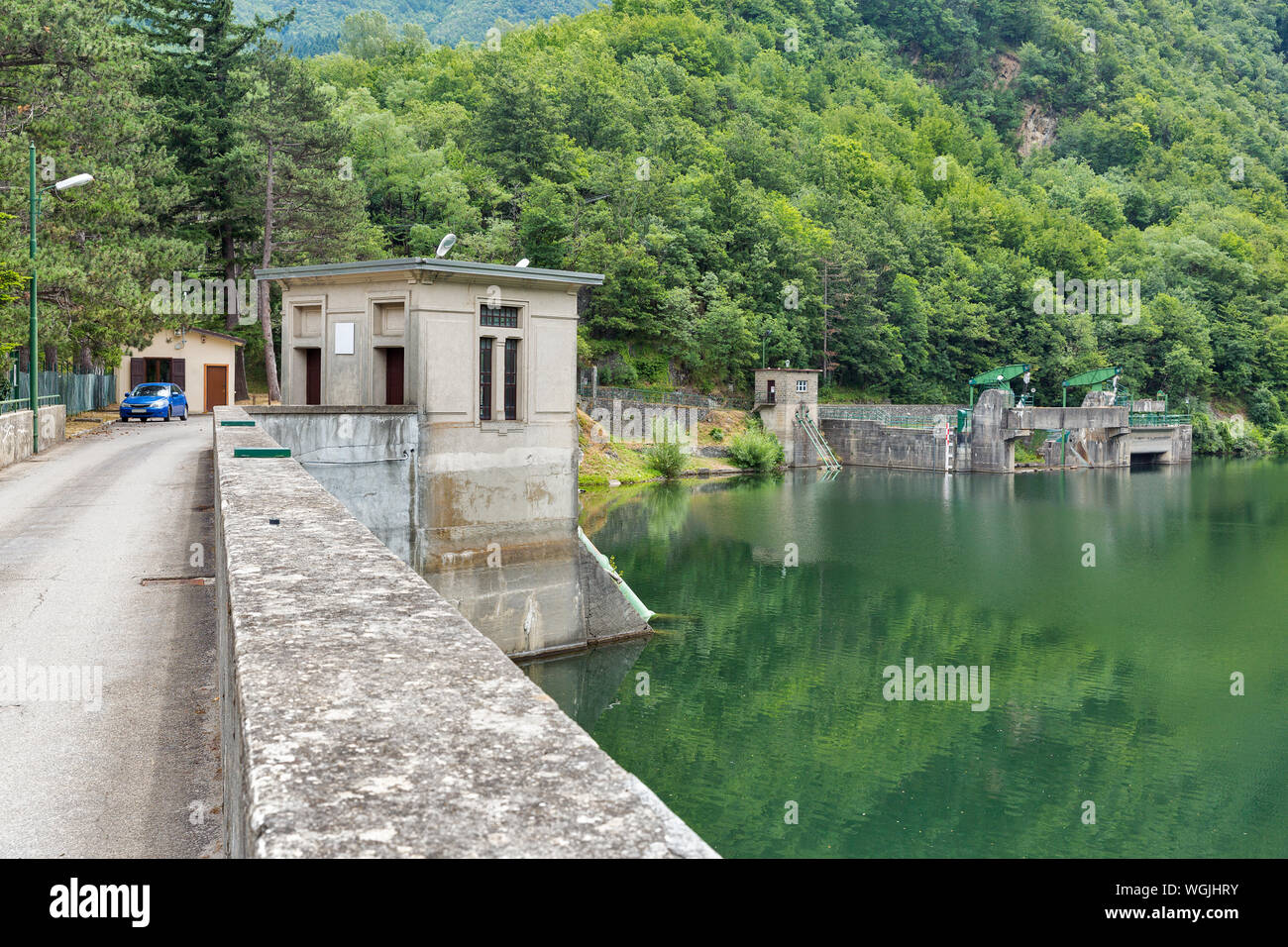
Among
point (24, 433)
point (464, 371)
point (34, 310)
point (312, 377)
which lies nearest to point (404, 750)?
point (464, 371)

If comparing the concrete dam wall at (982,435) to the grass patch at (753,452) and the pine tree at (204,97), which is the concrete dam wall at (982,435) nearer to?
the grass patch at (753,452)

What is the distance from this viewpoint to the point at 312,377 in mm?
29203

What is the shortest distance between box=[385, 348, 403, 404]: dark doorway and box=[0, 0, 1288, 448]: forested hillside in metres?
14.7

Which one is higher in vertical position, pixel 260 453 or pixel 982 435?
pixel 260 453

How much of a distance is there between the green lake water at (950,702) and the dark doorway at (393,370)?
24.3ft

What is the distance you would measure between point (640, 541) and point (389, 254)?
37.1 meters

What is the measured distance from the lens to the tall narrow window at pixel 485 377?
26141 millimetres

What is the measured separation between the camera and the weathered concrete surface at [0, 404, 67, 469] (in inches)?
1056

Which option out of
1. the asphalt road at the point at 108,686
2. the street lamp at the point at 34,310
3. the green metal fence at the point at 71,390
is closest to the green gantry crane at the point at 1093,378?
the green metal fence at the point at 71,390

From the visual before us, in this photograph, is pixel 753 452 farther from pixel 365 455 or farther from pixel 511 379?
pixel 365 455

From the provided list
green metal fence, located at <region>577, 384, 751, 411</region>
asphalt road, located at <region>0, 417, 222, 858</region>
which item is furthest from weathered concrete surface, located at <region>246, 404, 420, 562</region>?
green metal fence, located at <region>577, 384, 751, 411</region>

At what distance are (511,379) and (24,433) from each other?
12445 mm

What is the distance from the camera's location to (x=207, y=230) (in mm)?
62625

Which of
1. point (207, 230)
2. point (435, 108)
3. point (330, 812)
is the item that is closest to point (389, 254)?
point (207, 230)
